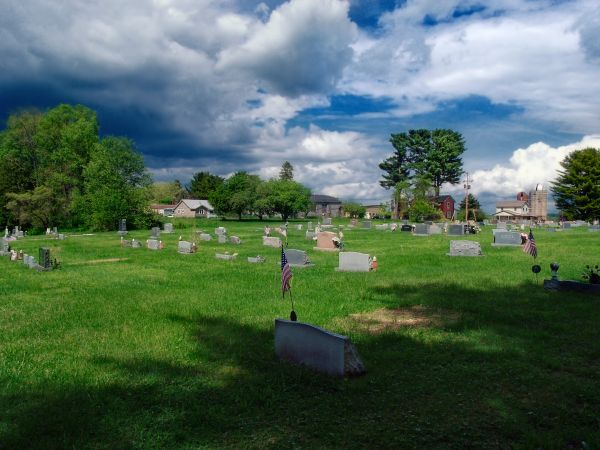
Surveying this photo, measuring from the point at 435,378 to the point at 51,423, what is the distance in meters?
5.09

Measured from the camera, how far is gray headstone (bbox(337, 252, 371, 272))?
59.2 ft

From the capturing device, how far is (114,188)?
57.4 m

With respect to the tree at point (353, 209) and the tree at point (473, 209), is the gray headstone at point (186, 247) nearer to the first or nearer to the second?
the tree at point (473, 209)

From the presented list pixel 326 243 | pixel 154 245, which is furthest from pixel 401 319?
pixel 154 245

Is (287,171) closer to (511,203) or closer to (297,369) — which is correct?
(511,203)

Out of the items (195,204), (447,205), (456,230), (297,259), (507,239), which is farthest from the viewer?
(195,204)

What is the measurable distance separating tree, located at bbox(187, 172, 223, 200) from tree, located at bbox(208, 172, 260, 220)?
30.0m

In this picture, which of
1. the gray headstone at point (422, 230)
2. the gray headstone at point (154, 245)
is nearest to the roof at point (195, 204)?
the gray headstone at point (422, 230)

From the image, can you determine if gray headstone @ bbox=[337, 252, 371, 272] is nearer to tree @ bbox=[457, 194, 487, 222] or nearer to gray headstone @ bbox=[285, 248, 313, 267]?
gray headstone @ bbox=[285, 248, 313, 267]

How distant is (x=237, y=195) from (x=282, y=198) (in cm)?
922

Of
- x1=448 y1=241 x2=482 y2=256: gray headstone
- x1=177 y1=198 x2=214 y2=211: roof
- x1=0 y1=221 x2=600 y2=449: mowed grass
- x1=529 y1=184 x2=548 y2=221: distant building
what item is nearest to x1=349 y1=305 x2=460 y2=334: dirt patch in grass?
x1=0 y1=221 x2=600 y2=449: mowed grass

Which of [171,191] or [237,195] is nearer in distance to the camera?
[237,195]

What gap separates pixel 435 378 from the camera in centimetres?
654

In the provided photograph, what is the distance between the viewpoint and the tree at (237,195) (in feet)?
299
